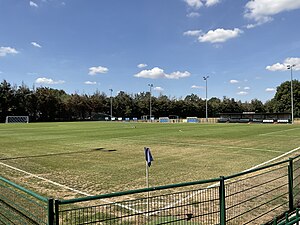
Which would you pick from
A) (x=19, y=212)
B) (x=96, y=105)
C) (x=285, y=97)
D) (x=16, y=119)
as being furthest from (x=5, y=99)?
(x=285, y=97)

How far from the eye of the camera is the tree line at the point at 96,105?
93.8 meters

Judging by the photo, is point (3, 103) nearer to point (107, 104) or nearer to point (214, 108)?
point (107, 104)

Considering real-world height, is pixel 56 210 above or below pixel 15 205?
above

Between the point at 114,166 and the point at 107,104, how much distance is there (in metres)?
109

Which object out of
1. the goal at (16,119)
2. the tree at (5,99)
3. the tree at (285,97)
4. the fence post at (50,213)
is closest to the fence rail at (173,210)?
the fence post at (50,213)

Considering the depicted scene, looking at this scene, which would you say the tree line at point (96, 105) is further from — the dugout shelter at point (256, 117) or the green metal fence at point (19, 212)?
the green metal fence at point (19, 212)

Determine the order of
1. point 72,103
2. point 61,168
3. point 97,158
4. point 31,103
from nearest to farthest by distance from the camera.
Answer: point 61,168 → point 97,158 → point 31,103 → point 72,103

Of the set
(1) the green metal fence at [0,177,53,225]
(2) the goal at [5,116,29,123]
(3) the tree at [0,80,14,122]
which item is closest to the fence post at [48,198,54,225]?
(1) the green metal fence at [0,177,53,225]

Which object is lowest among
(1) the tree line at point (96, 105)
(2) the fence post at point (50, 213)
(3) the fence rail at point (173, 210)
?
(3) the fence rail at point (173, 210)

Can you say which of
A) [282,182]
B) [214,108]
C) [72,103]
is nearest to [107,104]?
[72,103]

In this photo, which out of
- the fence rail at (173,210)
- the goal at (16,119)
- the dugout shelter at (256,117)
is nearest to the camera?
the fence rail at (173,210)

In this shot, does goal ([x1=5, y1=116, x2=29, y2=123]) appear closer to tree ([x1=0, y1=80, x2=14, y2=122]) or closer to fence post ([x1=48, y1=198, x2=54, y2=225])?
tree ([x1=0, y1=80, x2=14, y2=122])

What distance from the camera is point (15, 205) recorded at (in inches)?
264

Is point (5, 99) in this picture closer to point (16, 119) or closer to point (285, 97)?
point (16, 119)
